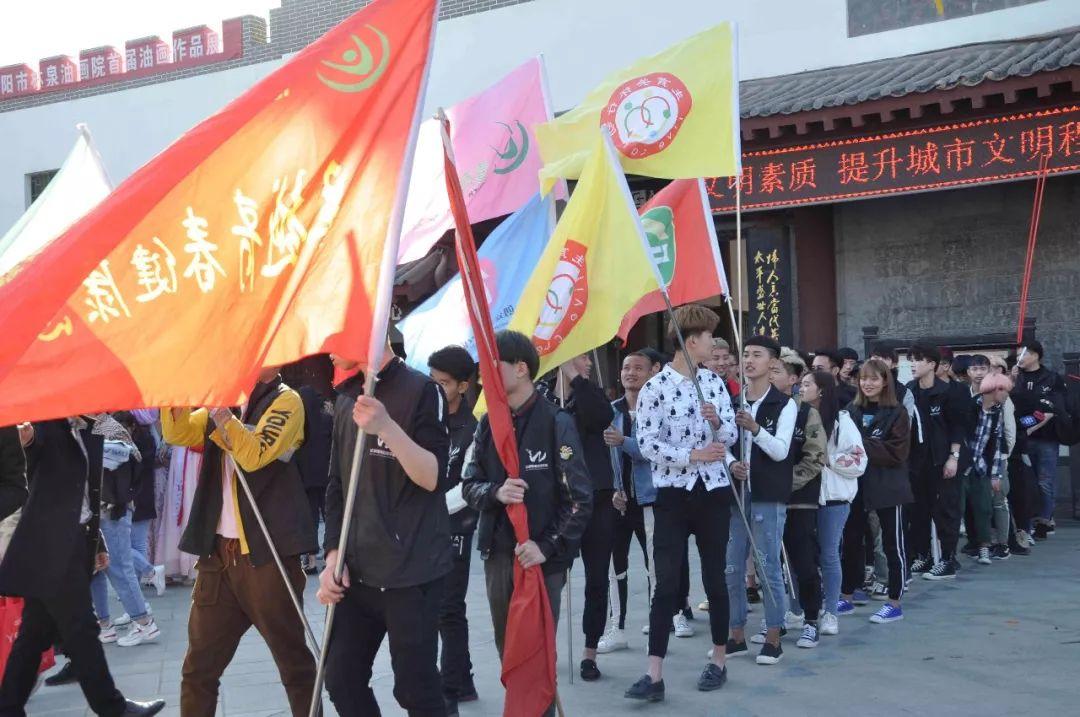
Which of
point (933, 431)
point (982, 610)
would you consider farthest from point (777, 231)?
point (982, 610)

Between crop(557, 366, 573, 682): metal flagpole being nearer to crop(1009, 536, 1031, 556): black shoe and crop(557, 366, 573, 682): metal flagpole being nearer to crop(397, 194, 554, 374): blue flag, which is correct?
crop(397, 194, 554, 374): blue flag

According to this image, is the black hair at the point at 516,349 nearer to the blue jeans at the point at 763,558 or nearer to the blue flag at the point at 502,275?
the blue jeans at the point at 763,558

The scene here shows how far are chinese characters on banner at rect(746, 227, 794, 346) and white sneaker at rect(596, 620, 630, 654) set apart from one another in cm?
813

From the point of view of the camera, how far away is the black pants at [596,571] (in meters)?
7.05

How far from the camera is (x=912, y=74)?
1410 cm

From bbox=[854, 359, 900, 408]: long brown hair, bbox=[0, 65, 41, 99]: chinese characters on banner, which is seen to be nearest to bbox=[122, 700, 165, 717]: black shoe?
bbox=[854, 359, 900, 408]: long brown hair

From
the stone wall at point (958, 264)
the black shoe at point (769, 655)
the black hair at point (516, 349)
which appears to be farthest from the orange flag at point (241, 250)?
the stone wall at point (958, 264)

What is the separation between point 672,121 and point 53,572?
464 centimetres

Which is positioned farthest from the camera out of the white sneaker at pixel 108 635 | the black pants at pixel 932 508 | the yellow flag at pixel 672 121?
the black pants at pixel 932 508

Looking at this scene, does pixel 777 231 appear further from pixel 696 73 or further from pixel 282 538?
pixel 282 538

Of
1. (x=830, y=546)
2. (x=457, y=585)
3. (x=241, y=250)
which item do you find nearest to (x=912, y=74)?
(x=830, y=546)

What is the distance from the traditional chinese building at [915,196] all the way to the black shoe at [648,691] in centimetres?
866

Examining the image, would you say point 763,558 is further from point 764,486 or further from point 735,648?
point 735,648

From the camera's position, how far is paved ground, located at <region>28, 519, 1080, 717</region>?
20.9ft
